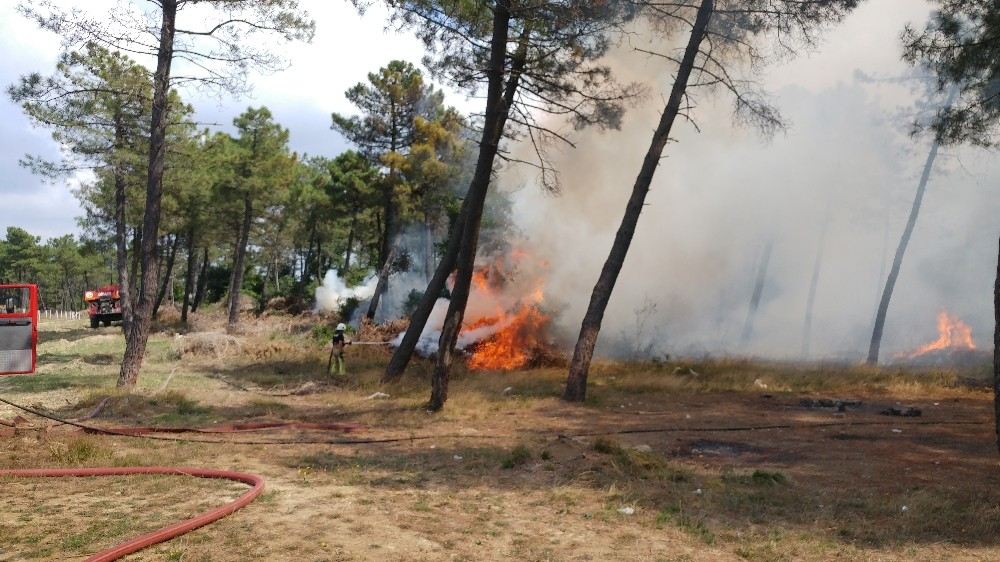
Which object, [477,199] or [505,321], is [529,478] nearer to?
[477,199]

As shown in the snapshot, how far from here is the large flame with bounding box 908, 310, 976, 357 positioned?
88.3 ft

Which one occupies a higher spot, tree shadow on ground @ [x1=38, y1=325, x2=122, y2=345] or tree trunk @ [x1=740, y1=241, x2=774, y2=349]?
tree trunk @ [x1=740, y1=241, x2=774, y2=349]

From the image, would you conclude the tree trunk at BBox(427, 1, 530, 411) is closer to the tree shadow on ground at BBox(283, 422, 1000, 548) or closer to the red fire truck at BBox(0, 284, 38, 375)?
the tree shadow on ground at BBox(283, 422, 1000, 548)

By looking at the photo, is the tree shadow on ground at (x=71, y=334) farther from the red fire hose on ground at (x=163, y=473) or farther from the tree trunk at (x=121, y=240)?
the red fire hose on ground at (x=163, y=473)

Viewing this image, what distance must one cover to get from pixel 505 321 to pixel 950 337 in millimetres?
21091

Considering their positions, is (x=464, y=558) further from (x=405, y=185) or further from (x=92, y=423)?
(x=405, y=185)

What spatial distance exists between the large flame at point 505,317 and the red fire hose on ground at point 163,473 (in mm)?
11983

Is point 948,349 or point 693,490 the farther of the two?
point 948,349

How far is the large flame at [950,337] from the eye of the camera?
88.3 feet

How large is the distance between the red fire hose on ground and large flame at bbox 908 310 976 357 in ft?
88.7

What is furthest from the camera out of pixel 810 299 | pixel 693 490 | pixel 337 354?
pixel 810 299

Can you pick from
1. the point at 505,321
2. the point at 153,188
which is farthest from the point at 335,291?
the point at 153,188

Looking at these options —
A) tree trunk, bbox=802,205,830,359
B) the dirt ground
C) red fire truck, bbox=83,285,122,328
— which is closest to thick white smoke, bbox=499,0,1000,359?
tree trunk, bbox=802,205,830,359

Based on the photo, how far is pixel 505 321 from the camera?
20609mm
